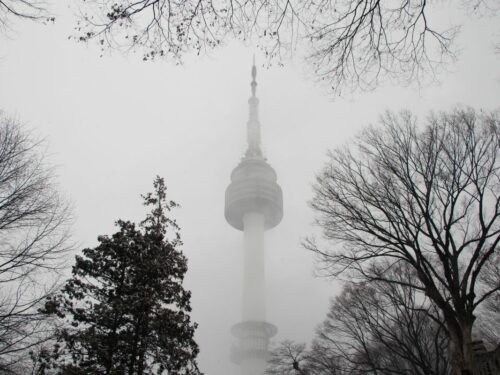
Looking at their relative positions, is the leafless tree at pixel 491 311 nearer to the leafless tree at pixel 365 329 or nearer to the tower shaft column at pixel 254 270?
the leafless tree at pixel 365 329

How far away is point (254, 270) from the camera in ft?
307

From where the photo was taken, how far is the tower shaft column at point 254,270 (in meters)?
89.9

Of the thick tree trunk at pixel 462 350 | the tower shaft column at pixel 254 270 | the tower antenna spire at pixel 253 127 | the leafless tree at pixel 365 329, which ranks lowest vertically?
the thick tree trunk at pixel 462 350

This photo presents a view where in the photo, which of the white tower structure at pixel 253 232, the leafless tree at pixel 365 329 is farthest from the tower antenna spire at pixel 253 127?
the leafless tree at pixel 365 329

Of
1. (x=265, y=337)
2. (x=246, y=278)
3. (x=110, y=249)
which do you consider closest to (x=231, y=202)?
(x=246, y=278)

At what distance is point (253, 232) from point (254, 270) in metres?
8.64

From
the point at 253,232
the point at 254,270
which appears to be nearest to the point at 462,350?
the point at 254,270

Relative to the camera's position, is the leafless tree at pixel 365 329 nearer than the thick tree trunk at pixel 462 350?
No

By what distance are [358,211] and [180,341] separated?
18.6ft

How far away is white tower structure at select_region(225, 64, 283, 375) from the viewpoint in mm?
86812

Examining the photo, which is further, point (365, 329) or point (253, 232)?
point (253, 232)

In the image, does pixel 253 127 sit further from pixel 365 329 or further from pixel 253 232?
pixel 365 329

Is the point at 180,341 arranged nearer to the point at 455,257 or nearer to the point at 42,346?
the point at 42,346

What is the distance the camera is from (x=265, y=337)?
88312mm
